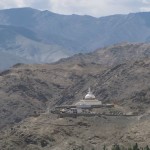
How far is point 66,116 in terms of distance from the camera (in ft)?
452

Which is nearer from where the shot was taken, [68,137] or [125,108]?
[68,137]

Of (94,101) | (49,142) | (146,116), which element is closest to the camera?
(49,142)

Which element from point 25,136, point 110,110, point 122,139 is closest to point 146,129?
point 122,139

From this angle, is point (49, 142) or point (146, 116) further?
point (146, 116)

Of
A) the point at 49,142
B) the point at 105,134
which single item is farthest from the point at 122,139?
the point at 49,142

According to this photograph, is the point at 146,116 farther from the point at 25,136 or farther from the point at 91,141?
the point at 25,136

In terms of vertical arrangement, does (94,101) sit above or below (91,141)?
above

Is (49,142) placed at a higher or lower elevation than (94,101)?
lower

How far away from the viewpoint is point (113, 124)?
135 meters

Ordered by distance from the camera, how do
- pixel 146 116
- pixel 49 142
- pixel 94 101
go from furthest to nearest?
pixel 94 101 → pixel 146 116 → pixel 49 142

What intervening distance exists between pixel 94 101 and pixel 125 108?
8173mm

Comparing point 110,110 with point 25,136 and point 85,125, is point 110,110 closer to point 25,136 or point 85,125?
point 85,125

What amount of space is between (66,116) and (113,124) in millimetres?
10193

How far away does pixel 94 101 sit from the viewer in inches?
5728
